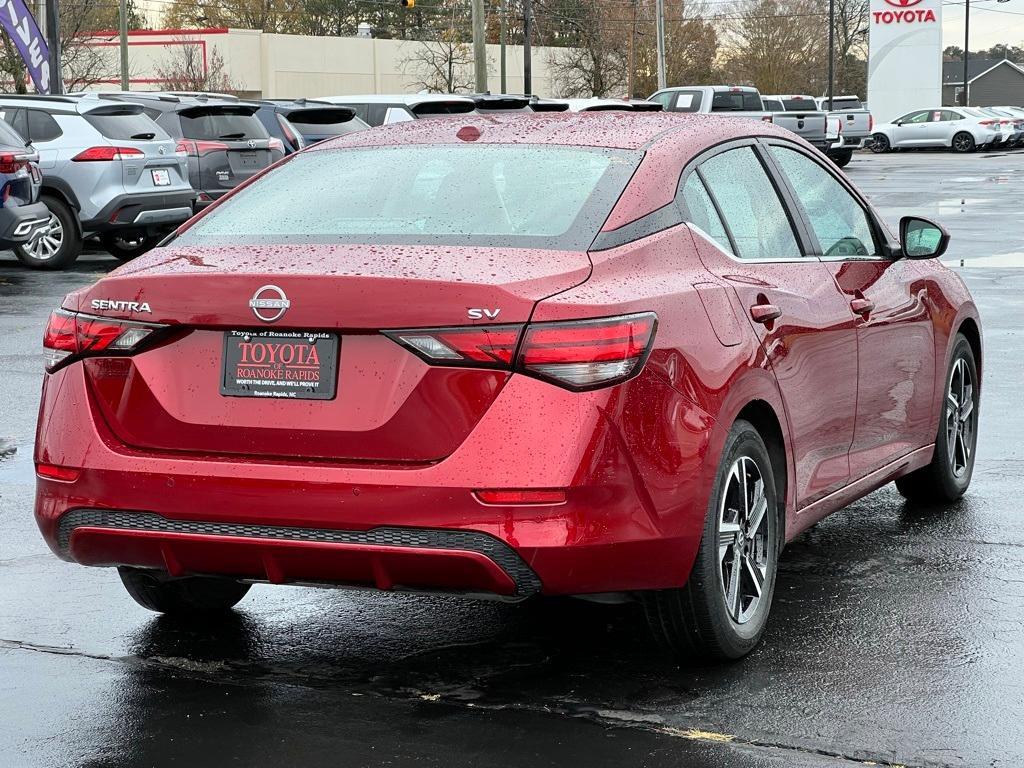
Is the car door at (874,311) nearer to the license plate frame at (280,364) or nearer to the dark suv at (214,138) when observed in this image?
the license plate frame at (280,364)

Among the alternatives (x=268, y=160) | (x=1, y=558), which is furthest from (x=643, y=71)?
(x=1, y=558)

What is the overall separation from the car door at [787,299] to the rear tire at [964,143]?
52536mm

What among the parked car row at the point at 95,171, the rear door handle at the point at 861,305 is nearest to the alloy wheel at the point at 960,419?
the rear door handle at the point at 861,305

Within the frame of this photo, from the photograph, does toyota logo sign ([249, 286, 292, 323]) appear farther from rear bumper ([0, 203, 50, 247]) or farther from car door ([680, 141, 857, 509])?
rear bumper ([0, 203, 50, 247])

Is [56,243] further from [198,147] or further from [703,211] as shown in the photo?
[703,211]

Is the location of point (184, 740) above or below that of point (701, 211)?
below

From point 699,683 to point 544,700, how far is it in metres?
0.45

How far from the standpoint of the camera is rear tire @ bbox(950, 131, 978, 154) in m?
55.7

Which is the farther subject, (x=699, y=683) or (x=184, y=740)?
(x=699, y=683)

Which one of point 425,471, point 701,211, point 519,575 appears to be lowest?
point 519,575

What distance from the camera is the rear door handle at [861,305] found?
5.64 metres

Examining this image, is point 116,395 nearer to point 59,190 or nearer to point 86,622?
point 86,622

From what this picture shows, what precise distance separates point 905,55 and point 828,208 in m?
69.5

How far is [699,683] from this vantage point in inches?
182
